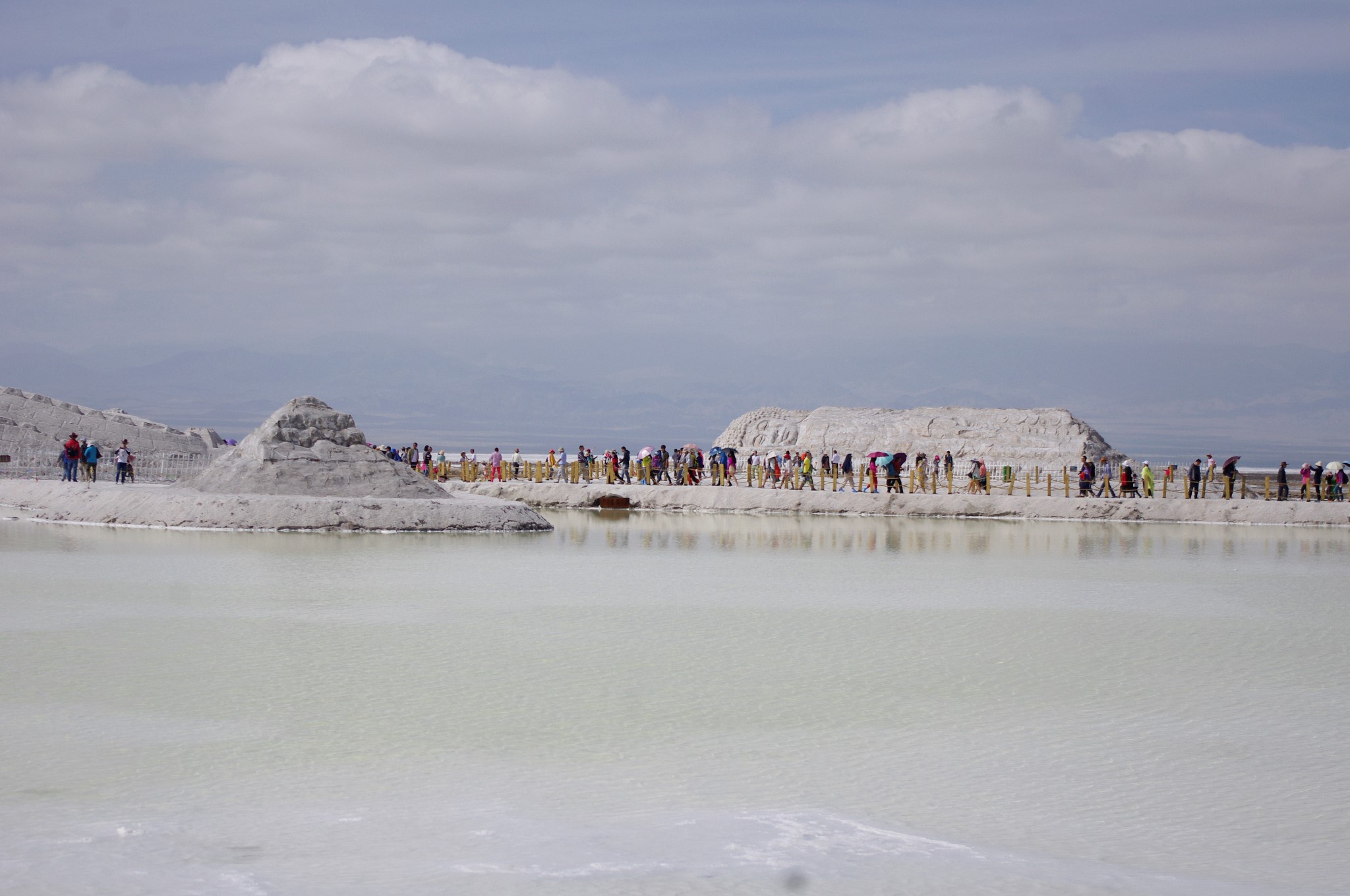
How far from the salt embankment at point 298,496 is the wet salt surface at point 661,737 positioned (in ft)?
20.4

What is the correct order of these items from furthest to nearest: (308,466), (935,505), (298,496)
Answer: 1. (935,505)
2. (308,466)
3. (298,496)

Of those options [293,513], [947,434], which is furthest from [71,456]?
[947,434]

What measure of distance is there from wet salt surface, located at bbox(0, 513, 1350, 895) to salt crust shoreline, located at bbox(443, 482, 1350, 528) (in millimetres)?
12594

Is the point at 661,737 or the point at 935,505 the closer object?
the point at 661,737

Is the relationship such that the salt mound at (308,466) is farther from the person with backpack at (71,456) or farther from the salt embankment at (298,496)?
the person with backpack at (71,456)

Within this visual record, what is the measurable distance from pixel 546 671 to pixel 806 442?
38545mm

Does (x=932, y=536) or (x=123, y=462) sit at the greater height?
(x=123, y=462)

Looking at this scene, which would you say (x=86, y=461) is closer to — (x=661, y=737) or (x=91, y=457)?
(x=91, y=457)

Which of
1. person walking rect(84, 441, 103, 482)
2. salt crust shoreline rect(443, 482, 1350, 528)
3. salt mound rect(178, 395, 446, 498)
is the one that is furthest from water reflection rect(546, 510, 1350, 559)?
person walking rect(84, 441, 103, 482)

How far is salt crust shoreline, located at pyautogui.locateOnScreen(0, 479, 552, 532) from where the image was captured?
21.4 meters

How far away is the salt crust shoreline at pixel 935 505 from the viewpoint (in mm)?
26891

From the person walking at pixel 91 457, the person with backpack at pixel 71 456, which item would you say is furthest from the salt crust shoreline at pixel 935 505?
the person with backpack at pixel 71 456

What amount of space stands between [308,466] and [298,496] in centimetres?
101

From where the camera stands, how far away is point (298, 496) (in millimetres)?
21984
